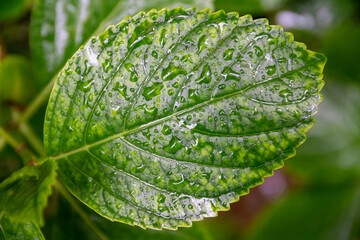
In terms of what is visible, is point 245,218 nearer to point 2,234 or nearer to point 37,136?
point 37,136

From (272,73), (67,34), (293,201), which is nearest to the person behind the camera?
(272,73)

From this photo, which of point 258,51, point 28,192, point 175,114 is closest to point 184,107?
point 175,114

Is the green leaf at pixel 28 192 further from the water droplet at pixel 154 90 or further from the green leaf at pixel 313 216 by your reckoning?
the green leaf at pixel 313 216

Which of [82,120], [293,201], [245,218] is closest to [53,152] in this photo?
[82,120]

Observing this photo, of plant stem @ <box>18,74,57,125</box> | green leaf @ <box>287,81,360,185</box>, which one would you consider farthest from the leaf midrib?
green leaf @ <box>287,81,360,185</box>

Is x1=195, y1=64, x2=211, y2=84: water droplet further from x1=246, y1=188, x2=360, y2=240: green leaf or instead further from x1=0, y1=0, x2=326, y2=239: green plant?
x1=246, y1=188, x2=360, y2=240: green leaf

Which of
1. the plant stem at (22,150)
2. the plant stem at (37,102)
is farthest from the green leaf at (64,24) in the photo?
the plant stem at (22,150)
